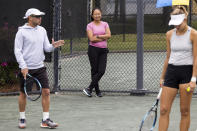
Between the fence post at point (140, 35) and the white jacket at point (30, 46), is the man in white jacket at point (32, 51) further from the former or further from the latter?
the fence post at point (140, 35)

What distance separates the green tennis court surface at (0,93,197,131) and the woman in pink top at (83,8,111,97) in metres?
0.50

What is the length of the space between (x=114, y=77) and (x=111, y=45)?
176 cm

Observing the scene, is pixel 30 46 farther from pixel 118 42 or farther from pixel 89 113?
pixel 118 42

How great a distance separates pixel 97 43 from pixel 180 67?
4091 millimetres

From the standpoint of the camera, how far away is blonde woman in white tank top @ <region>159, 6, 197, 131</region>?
6410mm

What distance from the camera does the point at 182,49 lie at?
6.45 metres

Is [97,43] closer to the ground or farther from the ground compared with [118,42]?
farther from the ground

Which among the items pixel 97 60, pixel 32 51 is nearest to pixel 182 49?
pixel 32 51

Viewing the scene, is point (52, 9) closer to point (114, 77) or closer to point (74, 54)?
point (114, 77)

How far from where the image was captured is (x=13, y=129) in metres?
7.91

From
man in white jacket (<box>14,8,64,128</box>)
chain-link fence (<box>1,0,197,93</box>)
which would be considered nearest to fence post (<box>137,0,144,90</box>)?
chain-link fence (<box>1,0,197,93</box>)

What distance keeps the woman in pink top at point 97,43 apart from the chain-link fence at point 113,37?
0.71 meters

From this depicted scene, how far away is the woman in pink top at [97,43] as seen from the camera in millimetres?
10367

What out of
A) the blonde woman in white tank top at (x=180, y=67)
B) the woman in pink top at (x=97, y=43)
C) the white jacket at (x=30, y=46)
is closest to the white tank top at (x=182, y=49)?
the blonde woman in white tank top at (x=180, y=67)
